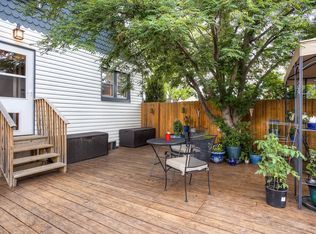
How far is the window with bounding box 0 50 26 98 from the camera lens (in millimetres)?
4383

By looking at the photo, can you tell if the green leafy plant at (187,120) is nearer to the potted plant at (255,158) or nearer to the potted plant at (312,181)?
the potted plant at (255,158)

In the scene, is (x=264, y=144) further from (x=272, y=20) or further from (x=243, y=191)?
(x=272, y=20)

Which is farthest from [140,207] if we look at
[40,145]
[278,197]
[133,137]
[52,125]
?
[133,137]

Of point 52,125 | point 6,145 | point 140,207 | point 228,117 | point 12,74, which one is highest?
point 12,74

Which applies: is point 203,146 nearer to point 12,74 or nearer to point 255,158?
point 255,158

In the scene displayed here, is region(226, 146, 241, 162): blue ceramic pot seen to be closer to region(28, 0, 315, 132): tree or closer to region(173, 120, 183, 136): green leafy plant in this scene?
region(28, 0, 315, 132): tree

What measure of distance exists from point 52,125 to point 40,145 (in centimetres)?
48

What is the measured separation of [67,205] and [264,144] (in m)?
2.81

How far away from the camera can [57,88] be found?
5.38 meters

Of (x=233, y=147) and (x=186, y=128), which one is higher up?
(x=186, y=128)

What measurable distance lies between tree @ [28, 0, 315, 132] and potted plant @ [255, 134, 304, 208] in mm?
1779

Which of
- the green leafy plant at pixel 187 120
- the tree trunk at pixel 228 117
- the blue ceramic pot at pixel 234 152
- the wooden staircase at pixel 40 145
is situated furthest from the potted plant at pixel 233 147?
the wooden staircase at pixel 40 145

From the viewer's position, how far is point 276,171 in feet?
8.99

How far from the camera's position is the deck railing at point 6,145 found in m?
3.47
